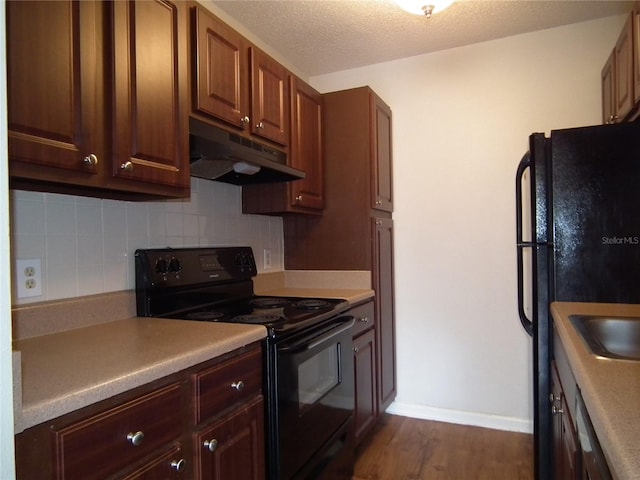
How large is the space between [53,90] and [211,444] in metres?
1.03

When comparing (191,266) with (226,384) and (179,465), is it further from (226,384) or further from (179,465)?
(179,465)

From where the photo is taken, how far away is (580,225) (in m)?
1.69

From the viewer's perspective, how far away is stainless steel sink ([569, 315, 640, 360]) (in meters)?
1.32

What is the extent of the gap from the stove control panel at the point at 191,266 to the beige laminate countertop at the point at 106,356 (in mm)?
196

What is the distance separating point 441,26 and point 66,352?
244cm

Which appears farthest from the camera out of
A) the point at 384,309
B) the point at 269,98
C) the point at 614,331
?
the point at 384,309

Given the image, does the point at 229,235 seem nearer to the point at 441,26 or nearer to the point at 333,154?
the point at 333,154

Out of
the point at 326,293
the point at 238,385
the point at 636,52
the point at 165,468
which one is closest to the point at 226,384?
the point at 238,385

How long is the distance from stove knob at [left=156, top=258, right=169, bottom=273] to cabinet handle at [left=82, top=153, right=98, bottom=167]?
0.61 metres

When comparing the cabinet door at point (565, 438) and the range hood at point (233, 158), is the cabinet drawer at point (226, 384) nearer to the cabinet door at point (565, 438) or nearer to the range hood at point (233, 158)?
the range hood at point (233, 158)

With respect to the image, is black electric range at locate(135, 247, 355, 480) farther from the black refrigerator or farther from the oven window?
the black refrigerator

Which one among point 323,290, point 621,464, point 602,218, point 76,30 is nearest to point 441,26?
point 602,218

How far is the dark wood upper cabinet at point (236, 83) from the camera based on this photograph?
5.23 ft

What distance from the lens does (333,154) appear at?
254 centimetres
